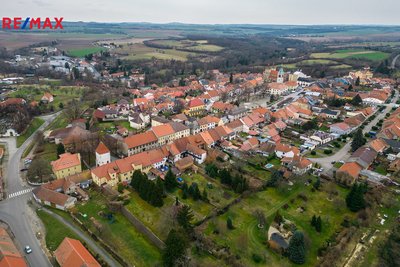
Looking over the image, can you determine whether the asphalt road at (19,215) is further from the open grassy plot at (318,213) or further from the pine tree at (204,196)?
the open grassy plot at (318,213)

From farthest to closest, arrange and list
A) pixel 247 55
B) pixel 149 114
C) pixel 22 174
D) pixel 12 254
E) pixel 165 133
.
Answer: pixel 247 55
pixel 149 114
pixel 165 133
pixel 22 174
pixel 12 254

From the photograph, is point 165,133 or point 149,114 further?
point 149,114

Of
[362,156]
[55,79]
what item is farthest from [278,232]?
[55,79]

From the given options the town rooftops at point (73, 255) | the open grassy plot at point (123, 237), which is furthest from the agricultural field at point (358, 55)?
the town rooftops at point (73, 255)

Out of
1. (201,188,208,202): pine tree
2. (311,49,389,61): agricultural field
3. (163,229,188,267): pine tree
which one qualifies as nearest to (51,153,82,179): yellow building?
(201,188,208,202): pine tree

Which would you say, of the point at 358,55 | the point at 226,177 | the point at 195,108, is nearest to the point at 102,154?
the point at 226,177

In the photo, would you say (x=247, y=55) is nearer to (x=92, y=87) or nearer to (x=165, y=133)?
(x=92, y=87)
